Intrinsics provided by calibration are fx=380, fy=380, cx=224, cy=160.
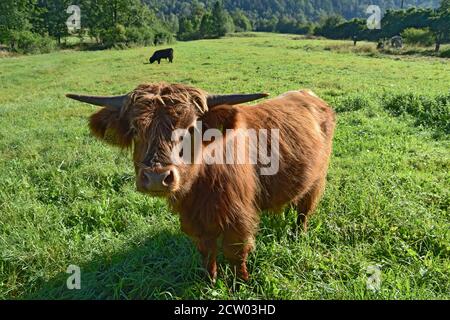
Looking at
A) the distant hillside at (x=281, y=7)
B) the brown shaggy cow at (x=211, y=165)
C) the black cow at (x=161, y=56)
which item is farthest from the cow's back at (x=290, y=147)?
the distant hillside at (x=281, y=7)

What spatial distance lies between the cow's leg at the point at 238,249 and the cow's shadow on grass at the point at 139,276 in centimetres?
30

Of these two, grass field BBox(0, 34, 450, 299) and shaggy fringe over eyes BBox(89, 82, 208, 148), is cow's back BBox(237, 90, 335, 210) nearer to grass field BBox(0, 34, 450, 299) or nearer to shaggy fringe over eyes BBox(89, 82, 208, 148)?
grass field BBox(0, 34, 450, 299)

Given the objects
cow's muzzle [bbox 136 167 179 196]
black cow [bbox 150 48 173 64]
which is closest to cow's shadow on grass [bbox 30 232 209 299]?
cow's muzzle [bbox 136 167 179 196]

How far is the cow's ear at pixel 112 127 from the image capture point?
114 inches

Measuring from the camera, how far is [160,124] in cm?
264

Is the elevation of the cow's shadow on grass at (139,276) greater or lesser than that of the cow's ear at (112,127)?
lesser

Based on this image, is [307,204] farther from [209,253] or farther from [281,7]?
[281,7]

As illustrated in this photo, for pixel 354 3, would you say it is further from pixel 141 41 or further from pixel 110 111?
pixel 110 111

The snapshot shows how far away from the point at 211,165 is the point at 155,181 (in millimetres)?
721

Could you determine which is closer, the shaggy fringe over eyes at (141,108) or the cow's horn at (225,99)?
the shaggy fringe over eyes at (141,108)

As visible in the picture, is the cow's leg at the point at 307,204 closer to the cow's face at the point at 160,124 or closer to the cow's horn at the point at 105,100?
the cow's face at the point at 160,124

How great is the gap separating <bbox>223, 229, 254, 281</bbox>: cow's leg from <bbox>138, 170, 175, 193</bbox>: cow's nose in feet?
3.05

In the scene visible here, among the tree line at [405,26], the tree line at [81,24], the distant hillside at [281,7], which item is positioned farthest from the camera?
the distant hillside at [281,7]

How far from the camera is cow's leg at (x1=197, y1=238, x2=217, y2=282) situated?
10.8ft
